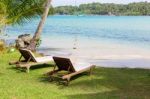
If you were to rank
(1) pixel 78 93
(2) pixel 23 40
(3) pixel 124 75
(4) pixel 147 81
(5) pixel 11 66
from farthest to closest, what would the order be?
1. (2) pixel 23 40
2. (5) pixel 11 66
3. (3) pixel 124 75
4. (4) pixel 147 81
5. (1) pixel 78 93

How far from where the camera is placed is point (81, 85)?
11.0m

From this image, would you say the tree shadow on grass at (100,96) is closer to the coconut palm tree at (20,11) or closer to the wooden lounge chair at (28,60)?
the wooden lounge chair at (28,60)

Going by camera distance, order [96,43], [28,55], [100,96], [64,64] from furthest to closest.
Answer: [96,43], [28,55], [64,64], [100,96]

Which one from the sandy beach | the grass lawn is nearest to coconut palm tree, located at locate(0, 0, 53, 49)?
the sandy beach

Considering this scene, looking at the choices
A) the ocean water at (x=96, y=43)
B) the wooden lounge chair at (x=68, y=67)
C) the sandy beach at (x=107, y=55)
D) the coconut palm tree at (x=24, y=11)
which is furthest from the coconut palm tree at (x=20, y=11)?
the wooden lounge chair at (x=68, y=67)

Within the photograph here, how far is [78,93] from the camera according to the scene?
995cm

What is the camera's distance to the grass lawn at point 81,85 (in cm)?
960

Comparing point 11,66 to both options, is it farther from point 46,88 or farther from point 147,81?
point 147,81

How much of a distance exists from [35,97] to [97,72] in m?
4.35

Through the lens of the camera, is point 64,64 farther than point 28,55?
No

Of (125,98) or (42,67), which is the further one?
(42,67)

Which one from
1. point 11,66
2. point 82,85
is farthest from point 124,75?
point 11,66

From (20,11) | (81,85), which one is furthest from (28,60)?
(20,11)

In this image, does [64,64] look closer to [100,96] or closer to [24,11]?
[100,96]
